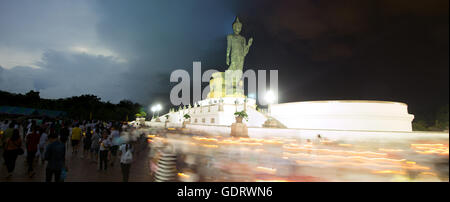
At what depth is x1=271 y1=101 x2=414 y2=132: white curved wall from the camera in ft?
61.6

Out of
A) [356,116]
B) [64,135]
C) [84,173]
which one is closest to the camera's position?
[84,173]

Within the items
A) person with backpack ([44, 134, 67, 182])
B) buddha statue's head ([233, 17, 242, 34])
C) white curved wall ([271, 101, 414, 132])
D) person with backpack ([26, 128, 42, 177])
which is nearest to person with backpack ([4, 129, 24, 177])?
person with backpack ([26, 128, 42, 177])

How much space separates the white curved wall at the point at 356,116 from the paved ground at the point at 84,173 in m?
17.0

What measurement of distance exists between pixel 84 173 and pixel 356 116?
2075 centimetres

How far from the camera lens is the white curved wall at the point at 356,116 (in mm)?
18766

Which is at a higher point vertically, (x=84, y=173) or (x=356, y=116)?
(x=356, y=116)

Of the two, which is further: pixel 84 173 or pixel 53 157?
pixel 84 173

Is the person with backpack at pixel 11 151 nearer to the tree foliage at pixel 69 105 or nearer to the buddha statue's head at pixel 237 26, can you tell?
the buddha statue's head at pixel 237 26

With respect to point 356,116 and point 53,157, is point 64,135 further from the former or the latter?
point 356,116

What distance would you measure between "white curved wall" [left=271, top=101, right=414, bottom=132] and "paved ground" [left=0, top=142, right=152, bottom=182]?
668 inches

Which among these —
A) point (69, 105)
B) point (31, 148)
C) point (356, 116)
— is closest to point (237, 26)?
point (356, 116)

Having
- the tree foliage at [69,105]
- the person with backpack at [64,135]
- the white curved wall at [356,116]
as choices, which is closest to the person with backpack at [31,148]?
the person with backpack at [64,135]

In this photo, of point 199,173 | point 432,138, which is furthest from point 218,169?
point 432,138

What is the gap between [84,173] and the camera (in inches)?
269
